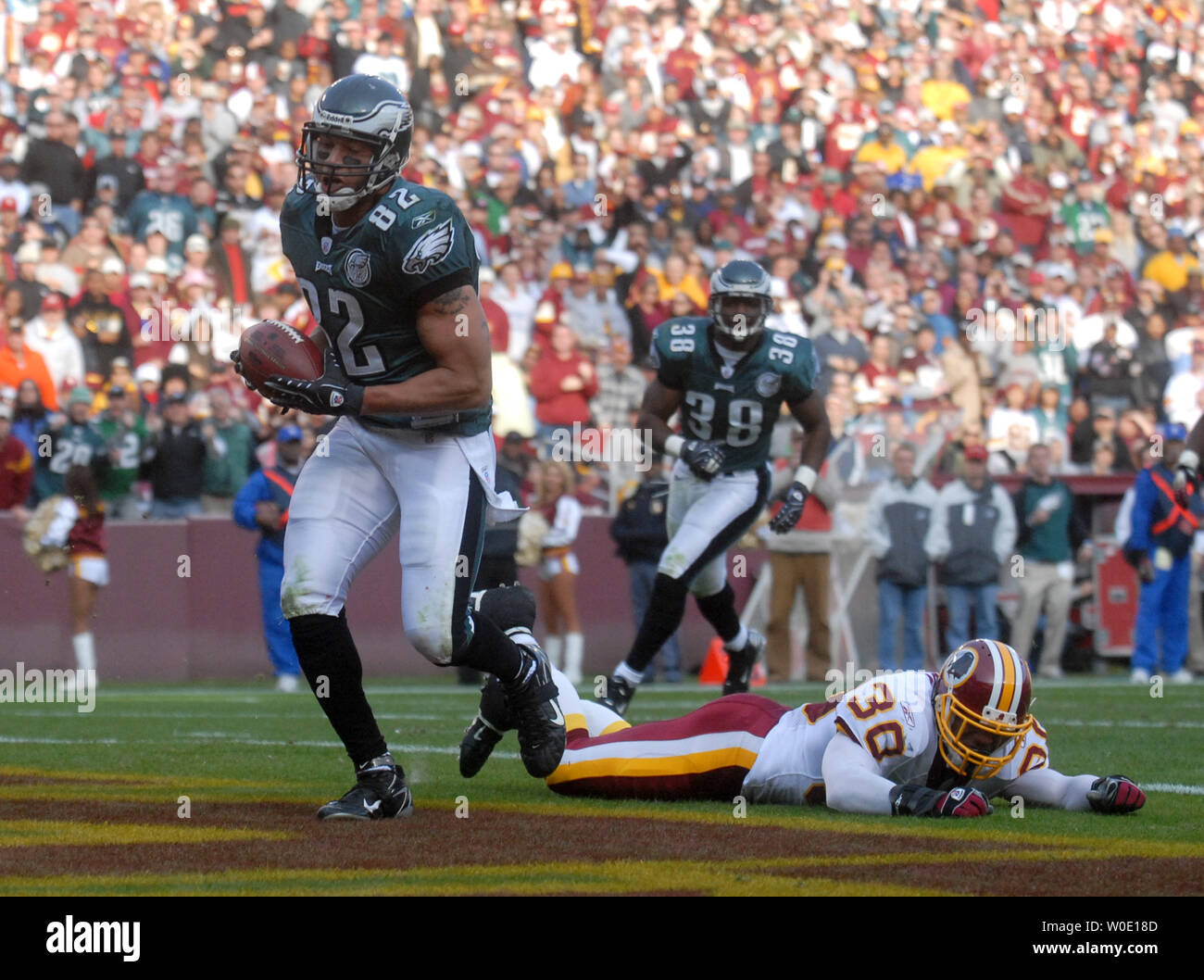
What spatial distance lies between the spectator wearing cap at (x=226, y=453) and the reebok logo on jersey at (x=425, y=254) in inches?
291

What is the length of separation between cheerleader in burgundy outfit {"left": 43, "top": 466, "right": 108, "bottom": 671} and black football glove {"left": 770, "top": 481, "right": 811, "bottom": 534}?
4.86 m

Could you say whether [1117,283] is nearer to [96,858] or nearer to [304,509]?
[304,509]

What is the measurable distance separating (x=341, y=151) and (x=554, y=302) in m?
8.66

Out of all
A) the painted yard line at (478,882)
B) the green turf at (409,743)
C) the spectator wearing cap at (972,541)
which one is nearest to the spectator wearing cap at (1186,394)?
the spectator wearing cap at (972,541)

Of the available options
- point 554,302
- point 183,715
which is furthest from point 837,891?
point 554,302

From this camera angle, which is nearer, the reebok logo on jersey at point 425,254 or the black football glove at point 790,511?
the reebok logo on jersey at point 425,254

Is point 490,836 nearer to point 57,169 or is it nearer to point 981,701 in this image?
point 981,701

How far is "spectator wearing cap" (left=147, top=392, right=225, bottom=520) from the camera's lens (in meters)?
12.0

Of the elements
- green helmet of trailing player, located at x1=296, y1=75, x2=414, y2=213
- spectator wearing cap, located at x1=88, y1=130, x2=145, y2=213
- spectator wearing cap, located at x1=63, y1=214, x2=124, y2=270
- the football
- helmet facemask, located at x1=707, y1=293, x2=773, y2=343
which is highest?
spectator wearing cap, located at x1=88, y1=130, x2=145, y2=213

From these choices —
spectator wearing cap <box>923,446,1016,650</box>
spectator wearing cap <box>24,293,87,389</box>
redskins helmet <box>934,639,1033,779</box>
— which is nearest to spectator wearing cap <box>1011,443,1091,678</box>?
spectator wearing cap <box>923,446,1016,650</box>

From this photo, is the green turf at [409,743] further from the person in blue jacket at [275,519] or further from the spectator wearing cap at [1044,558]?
the spectator wearing cap at [1044,558]

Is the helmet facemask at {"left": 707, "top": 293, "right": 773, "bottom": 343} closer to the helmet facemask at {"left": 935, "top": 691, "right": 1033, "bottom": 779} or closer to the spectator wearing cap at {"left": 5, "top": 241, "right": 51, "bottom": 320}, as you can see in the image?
the helmet facemask at {"left": 935, "top": 691, "right": 1033, "bottom": 779}

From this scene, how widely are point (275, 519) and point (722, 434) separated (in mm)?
3971

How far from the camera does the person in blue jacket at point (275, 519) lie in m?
11.4
